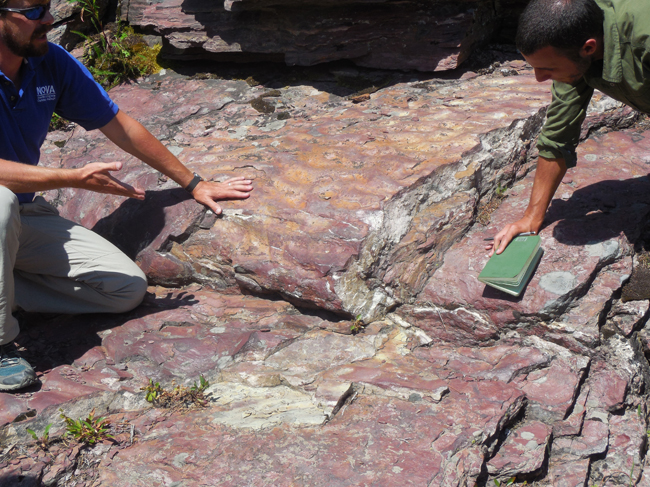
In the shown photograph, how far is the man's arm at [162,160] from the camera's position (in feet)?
10.4

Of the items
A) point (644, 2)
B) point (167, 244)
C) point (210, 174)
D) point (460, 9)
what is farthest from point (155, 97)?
point (644, 2)

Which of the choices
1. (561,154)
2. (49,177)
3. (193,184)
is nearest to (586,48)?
(561,154)

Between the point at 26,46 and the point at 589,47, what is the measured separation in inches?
98.2

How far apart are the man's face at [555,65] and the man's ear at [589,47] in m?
0.03

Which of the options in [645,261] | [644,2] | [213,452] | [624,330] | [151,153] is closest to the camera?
[213,452]

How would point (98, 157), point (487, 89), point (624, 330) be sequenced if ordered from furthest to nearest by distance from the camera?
point (487, 89)
point (98, 157)
point (624, 330)

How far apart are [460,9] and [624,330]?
9.16ft

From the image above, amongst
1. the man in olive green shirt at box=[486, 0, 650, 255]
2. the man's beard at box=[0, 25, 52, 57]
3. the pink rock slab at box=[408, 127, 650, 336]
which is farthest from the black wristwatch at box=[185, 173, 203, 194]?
the man in olive green shirt at box=[486, 0, 650, 255]

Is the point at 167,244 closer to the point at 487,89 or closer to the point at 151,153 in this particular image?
Result: the point at 151,153

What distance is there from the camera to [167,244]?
322 cm

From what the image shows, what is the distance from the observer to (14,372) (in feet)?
7.80

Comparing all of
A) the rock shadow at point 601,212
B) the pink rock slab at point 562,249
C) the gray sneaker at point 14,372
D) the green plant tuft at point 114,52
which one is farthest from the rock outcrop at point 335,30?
the gray sneaker at point 14,372

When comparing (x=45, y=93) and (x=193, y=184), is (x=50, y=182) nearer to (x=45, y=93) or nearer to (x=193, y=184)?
(x=45, y=93)

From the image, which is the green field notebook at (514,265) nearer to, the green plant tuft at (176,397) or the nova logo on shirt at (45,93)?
the green plant tuft at (176,397)
